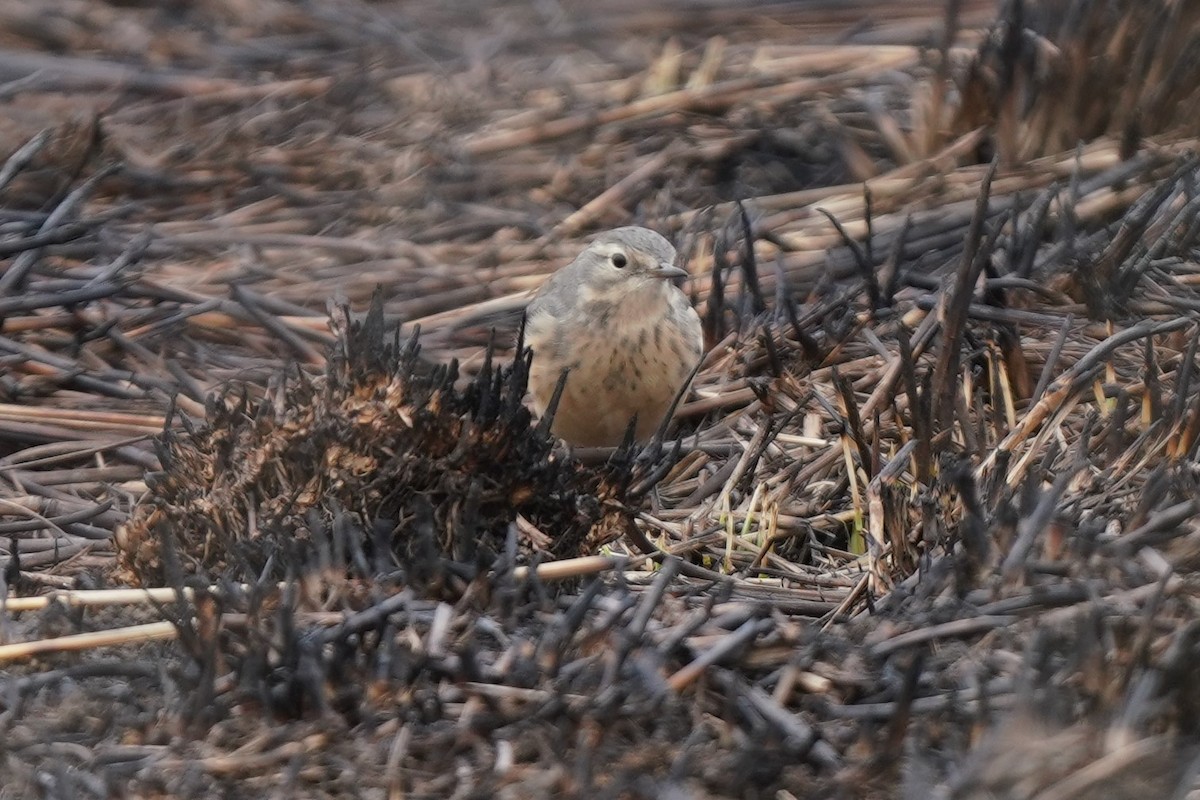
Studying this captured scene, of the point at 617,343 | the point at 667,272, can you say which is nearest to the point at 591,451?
the point at 617,343

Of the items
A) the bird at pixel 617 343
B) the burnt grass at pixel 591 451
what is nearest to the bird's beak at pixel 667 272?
the bird at pixel 617 343

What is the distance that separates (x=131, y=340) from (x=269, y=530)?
2.35m

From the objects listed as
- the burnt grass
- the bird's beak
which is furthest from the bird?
the burnt grass

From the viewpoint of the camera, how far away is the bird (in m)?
5.67

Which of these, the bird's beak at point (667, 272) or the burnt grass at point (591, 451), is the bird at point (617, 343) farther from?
the burnt grass at point (591, 451)

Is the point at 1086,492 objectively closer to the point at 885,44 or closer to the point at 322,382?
the point at 322,382

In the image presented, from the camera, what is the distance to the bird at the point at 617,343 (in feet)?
18.6

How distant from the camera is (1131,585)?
345 cm

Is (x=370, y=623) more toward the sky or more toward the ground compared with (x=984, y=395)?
more toward the sky

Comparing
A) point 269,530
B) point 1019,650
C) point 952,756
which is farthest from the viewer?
point 269,530

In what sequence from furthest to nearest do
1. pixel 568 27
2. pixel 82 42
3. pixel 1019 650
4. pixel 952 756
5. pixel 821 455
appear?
pixel 568 27, pixel 82 42, pixel 821 455, pixel 1019 650, pixel 952 756

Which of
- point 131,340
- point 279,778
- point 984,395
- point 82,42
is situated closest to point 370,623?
point 279,778

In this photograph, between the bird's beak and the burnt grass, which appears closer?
the burnt grass

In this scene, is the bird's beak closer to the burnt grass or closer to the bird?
the bird
